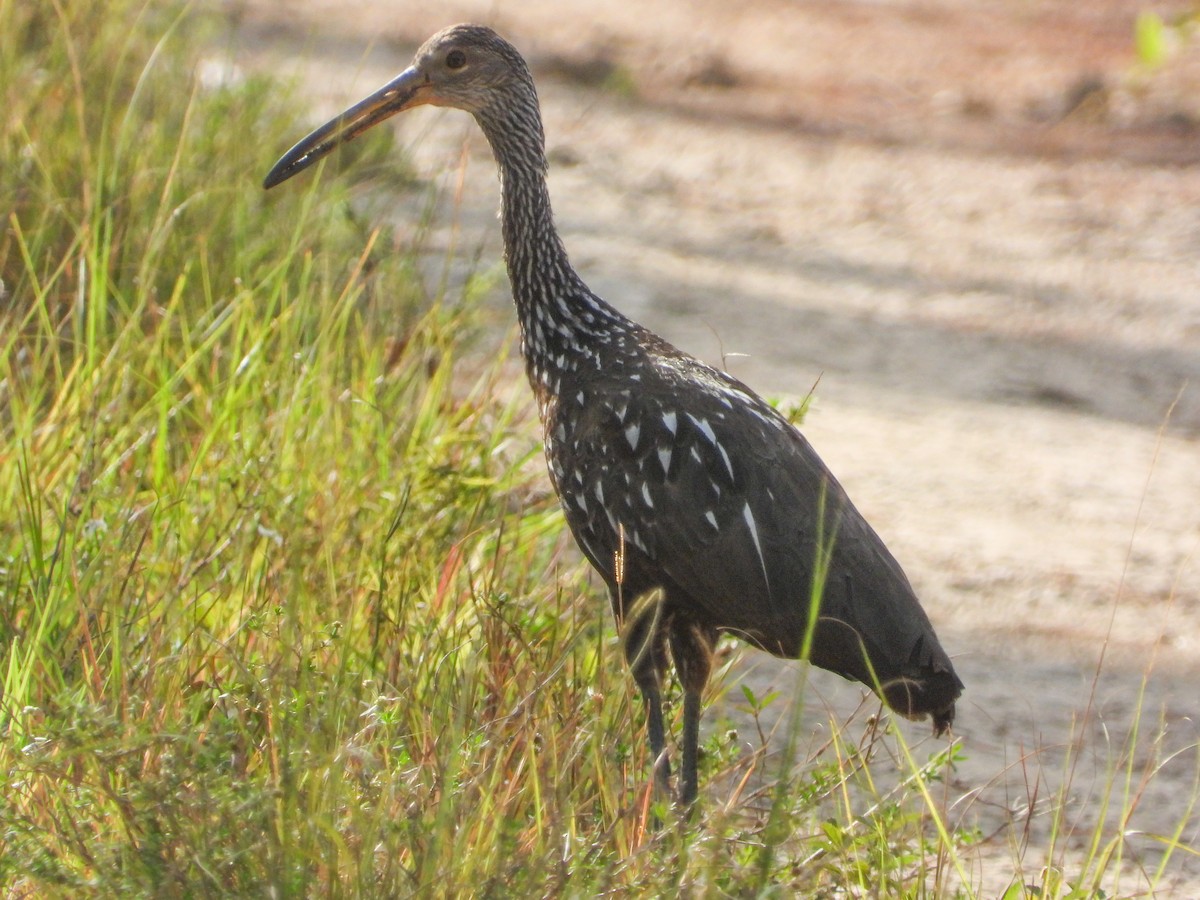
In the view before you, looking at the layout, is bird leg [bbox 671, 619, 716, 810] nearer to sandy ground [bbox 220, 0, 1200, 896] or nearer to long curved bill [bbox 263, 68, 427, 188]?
sandy ground [bbox 220, 0, 1200, 896]

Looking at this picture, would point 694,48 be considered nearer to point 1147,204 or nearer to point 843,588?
point 1147,204

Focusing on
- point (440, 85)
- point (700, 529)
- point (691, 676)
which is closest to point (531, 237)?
point (440, 85)

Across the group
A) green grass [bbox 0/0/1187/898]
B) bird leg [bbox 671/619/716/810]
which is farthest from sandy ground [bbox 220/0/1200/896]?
bird leg [bbox 671/619/716/810]

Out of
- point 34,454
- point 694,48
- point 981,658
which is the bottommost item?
point 981,658

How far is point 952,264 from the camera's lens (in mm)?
8148

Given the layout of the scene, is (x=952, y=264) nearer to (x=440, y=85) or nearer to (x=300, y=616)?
(x=440, y=85)

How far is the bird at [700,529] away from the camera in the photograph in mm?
3543

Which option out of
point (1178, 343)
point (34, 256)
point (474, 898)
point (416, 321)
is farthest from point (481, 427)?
point (1178, 343)

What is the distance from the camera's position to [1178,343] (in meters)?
7.35

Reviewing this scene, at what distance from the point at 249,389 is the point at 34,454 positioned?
0.66m

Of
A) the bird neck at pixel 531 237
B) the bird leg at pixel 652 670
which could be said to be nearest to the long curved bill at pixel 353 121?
the bird neck at pixel 531 237

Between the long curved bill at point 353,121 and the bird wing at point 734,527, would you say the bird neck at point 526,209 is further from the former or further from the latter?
the bird wing at point 734,527

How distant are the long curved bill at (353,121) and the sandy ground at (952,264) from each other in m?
0.57

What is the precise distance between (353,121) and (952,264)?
4.33 meters
